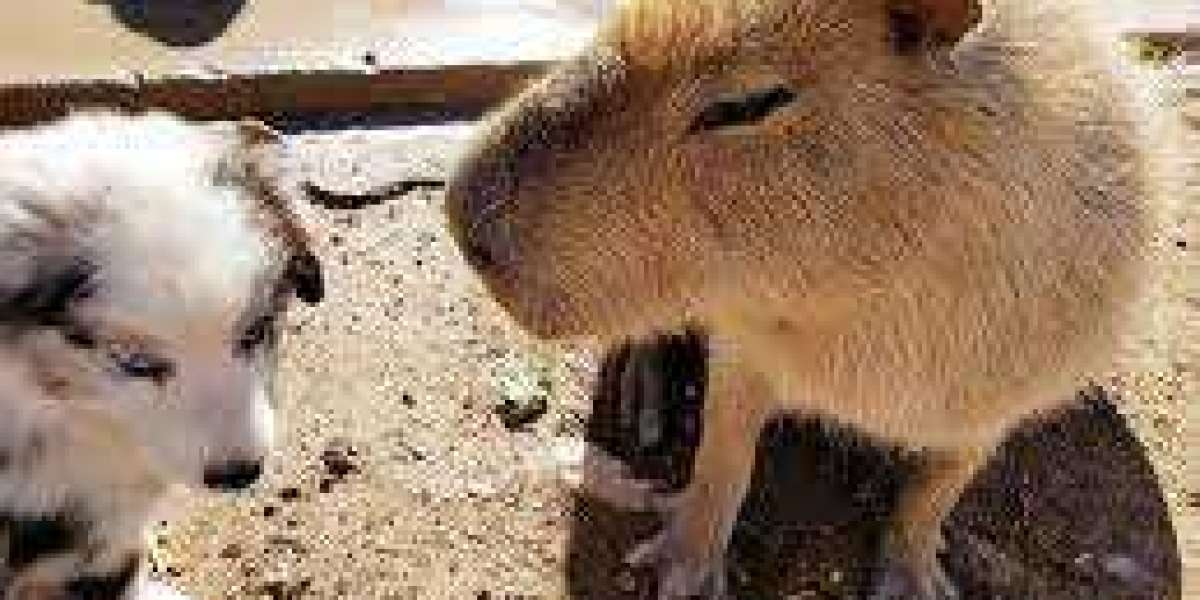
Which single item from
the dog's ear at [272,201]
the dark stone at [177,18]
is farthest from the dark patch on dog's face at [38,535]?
the dark stone at [177,18]

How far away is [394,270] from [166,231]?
202 centimetres

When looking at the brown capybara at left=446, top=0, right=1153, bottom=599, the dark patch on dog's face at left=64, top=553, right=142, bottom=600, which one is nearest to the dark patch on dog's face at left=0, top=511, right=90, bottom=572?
the dark patch on dog's face at left=64, top=553, right=142, bottom=600

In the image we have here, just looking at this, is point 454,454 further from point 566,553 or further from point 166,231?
point 166,231

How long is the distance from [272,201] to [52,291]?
50 cm

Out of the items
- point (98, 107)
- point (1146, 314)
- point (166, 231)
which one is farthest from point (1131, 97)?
point (98, 107)

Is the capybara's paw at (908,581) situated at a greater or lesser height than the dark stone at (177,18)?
lesser

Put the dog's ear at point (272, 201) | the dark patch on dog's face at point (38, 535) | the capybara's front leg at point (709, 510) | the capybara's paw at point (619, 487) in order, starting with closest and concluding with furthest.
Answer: the dog's ear at point (272, 201) → the dark patch on dog's face at point (38, 535) → the capybara's front leg at point (709, 510) → the capybara's paw at point (619, 487)

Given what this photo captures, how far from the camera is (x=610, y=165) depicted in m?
3.83

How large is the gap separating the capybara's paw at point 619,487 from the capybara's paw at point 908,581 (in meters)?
0.51

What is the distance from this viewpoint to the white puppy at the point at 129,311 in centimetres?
368

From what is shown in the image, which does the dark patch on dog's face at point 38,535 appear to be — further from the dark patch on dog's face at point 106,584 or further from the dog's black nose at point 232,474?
the dog's black nose at point 232,474

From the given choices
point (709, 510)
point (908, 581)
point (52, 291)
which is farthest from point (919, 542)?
point (52, 291)

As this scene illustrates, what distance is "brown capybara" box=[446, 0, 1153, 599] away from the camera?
3826mm

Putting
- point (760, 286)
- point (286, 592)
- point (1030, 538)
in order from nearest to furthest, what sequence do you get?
point (760, 286)
point (286, 592)
point (1030, 538)
